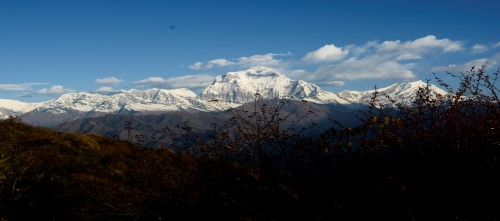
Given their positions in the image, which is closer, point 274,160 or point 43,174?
point 274,160

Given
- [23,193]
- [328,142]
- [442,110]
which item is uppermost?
[442,110]

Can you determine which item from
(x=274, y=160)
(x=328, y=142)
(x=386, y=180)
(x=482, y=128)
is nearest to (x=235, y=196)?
(x=274, y=160)

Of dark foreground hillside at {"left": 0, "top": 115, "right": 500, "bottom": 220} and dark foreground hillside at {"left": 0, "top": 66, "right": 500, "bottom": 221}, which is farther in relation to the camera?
dark foreground hillside at {"left": 0, "top": 66, "right": 500, "bottom": 221}

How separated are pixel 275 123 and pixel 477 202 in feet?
11.0

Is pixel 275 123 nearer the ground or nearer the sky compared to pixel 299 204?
nearer the sky

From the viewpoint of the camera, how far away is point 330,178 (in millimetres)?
7648

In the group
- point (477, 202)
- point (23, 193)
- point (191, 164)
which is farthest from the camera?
point (191, 164)

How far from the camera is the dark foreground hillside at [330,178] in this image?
20.4ft

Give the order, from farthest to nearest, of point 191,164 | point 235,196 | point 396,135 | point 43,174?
point 191,164
point 43,174
point 235,196
point 396,135

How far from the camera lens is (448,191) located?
20.3 ft

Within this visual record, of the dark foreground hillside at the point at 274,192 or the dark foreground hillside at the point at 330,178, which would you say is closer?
the dark foreground hillside at the point at 274,192

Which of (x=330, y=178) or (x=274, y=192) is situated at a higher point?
(x=330, y=178)

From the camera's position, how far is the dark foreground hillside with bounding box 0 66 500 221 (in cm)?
623

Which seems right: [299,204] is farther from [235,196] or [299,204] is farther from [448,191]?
[448,191]
